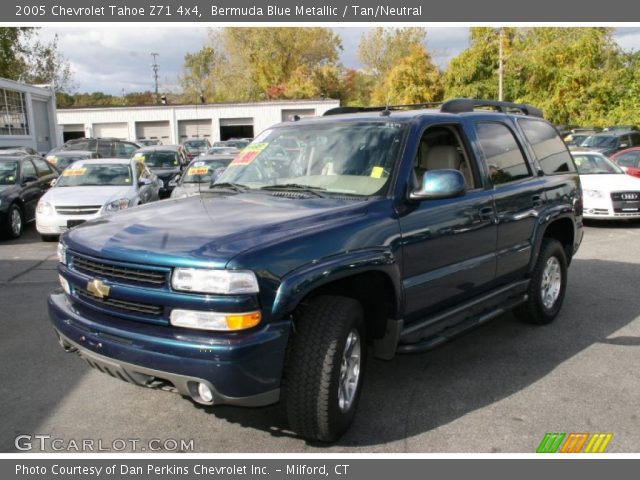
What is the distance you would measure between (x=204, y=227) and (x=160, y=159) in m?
15.8

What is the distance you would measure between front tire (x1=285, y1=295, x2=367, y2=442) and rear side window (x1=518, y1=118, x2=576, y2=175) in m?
3.07

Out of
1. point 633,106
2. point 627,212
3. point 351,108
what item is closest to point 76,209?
point 351,108

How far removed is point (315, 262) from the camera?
3217mm

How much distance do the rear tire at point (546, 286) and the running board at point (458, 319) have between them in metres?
0.22

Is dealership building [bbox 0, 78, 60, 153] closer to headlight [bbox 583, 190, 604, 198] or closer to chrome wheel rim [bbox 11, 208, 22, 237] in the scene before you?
chrome wheel rim [bbox 11, 208, 22, 237]

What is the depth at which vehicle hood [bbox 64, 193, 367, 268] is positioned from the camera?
306cm

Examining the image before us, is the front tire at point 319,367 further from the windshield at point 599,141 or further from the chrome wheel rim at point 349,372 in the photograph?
the windshield at point 599,141

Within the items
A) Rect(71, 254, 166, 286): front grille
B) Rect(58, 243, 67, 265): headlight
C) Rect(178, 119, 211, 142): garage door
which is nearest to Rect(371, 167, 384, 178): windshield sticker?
Rect(71, 254, 166, 286): front grille

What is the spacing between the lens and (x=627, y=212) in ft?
38.1

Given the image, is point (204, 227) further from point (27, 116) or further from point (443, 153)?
point (27, 116)

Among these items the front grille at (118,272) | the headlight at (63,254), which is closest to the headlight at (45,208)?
the headlight at (63,254)

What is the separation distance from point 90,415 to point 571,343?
3903mm

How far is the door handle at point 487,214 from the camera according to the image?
4.55 meters

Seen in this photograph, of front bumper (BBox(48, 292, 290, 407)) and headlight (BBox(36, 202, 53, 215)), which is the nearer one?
front bumper (BBox(48, 292, 290, 407))
